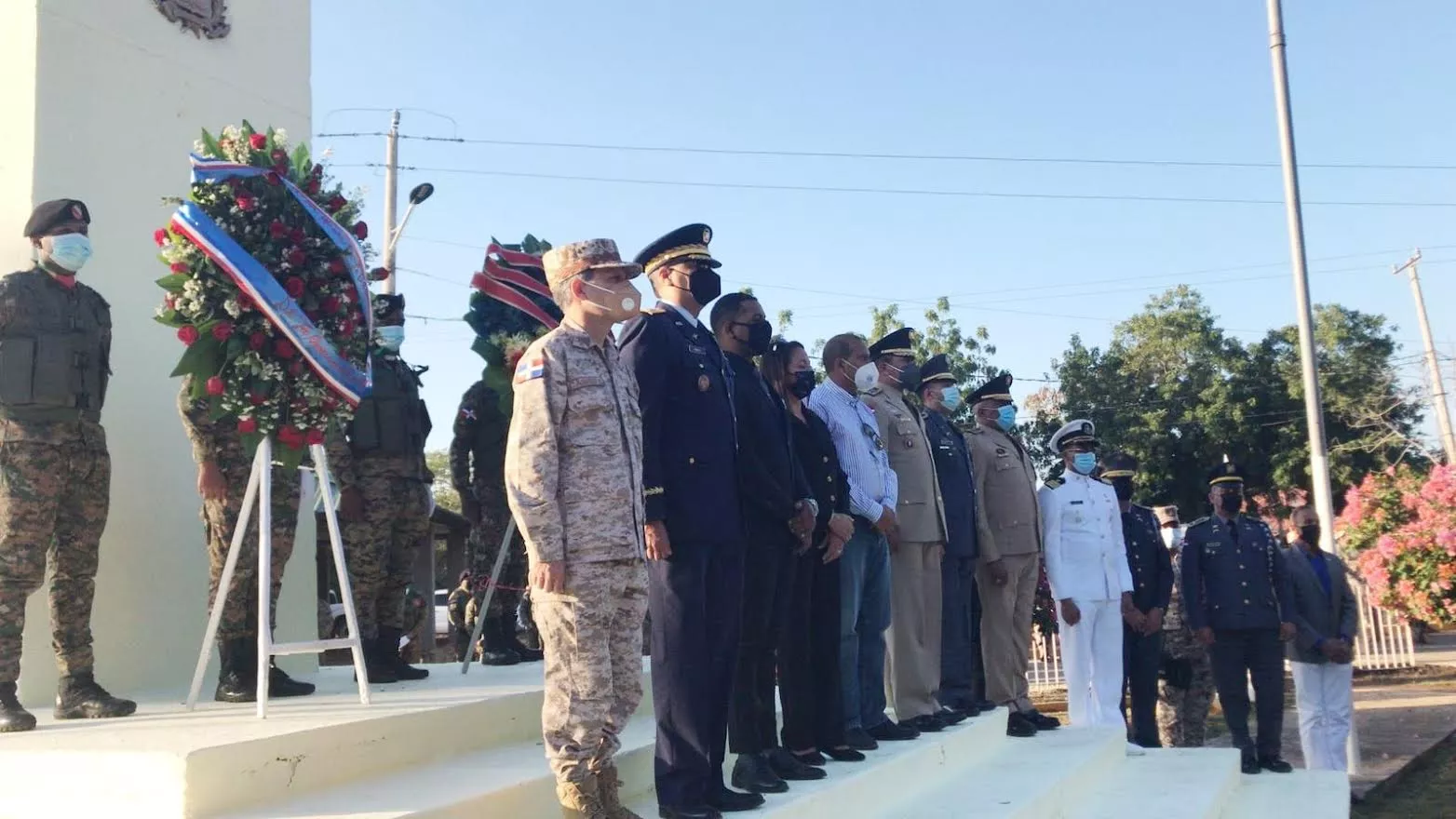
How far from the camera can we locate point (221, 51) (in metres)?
6.14

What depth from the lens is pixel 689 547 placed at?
3836 millimetres

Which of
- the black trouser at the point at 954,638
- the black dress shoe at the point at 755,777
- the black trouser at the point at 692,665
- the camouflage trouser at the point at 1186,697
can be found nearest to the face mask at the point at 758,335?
the black trouser at the point at 692,665

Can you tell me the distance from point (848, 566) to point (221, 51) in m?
4.10

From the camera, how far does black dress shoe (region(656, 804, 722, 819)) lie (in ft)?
11.9

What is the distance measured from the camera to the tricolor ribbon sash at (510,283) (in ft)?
20.5

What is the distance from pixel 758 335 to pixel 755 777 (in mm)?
1651

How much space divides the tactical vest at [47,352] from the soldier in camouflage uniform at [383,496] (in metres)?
1.36

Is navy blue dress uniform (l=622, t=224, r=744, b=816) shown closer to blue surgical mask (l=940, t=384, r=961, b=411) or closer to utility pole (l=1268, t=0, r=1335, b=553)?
blue surgical mask (l=940, t=384, r=961, b=411)

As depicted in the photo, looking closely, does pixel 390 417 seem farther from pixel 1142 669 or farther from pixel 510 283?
pixel 1142 669

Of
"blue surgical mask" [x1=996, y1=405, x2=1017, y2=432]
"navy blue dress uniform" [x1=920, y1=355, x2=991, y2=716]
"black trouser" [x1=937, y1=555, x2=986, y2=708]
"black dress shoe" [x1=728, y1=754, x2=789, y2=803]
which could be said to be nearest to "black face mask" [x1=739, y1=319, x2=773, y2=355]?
"black dress shoe" [x1=728, y1=754, x2=789, y2=803]

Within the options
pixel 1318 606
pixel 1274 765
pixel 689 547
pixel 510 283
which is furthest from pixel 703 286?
pixel 1318 606

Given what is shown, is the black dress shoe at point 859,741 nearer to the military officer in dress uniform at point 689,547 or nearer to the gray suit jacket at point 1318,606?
the military officer in dress uniform at point 689,547

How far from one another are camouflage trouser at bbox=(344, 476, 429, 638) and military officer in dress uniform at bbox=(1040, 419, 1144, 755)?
382cm

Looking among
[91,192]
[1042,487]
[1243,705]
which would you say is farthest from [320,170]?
[1243,705]
